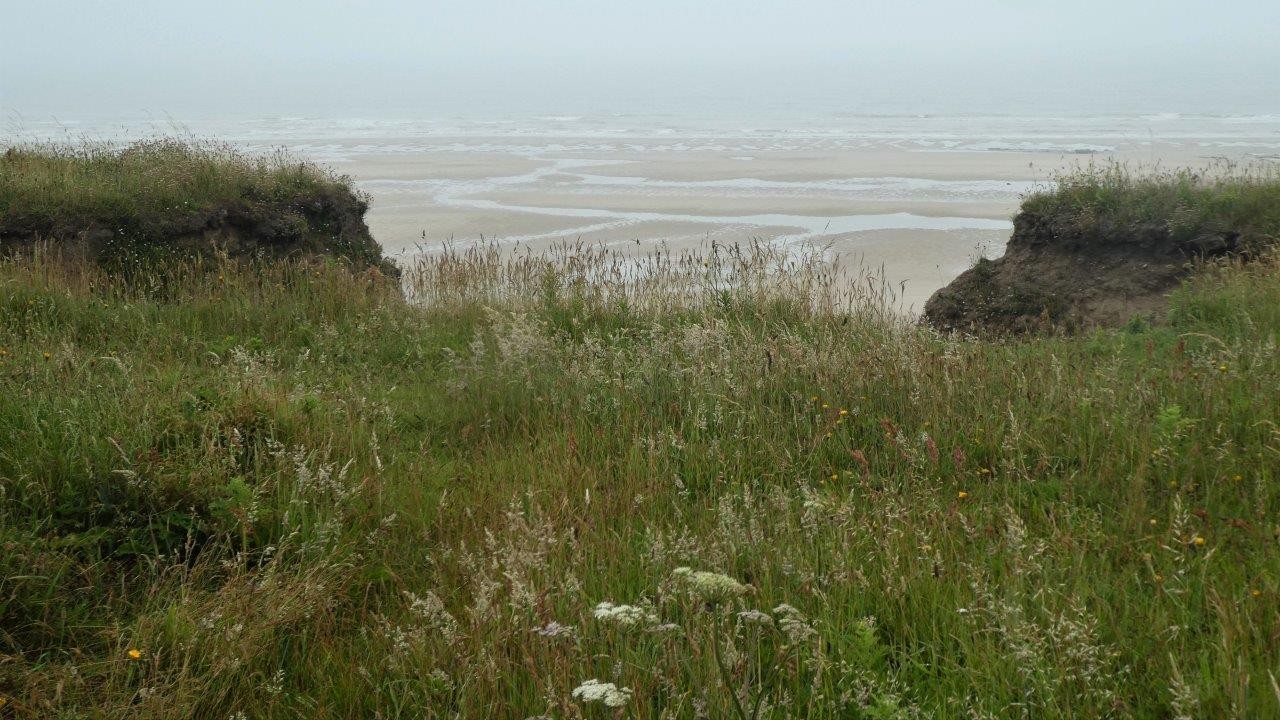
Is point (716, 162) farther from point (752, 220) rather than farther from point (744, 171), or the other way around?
point (752, 220)

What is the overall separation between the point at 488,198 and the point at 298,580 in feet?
80.0

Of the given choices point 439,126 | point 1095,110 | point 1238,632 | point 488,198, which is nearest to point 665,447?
point 1238,632

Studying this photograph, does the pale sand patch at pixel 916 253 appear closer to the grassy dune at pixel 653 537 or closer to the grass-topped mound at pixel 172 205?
the grass-topped mound at pixel 172 205

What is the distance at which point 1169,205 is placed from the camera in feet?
37.4

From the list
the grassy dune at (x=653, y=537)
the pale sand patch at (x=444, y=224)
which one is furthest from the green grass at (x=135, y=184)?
the grassy dune at (x=653, y=537)

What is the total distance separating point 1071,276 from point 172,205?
37.4ft

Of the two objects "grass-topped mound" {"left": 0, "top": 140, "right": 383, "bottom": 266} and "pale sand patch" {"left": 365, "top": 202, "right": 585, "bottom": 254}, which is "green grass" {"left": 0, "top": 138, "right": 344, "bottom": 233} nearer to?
"grass-topped mound" {"left": 0, "top": 140, "right": 383, "bottom": 266}

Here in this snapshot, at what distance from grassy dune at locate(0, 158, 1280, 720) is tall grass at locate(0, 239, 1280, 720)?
19 mm

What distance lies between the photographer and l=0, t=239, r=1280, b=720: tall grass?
9.19 ft

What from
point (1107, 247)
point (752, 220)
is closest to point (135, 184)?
point (1107, 247)

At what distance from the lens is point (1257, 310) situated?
24.2 ft

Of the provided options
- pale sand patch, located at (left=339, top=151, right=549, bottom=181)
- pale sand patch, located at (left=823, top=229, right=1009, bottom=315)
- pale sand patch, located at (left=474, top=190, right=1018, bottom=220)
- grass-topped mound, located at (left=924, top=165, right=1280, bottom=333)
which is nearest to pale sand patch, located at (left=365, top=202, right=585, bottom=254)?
pale sand patch, located at (left=474, top=190, right=1018, bottom=220)

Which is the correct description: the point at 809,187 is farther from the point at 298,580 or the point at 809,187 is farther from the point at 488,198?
the point at 298,580

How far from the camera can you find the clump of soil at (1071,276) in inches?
427
